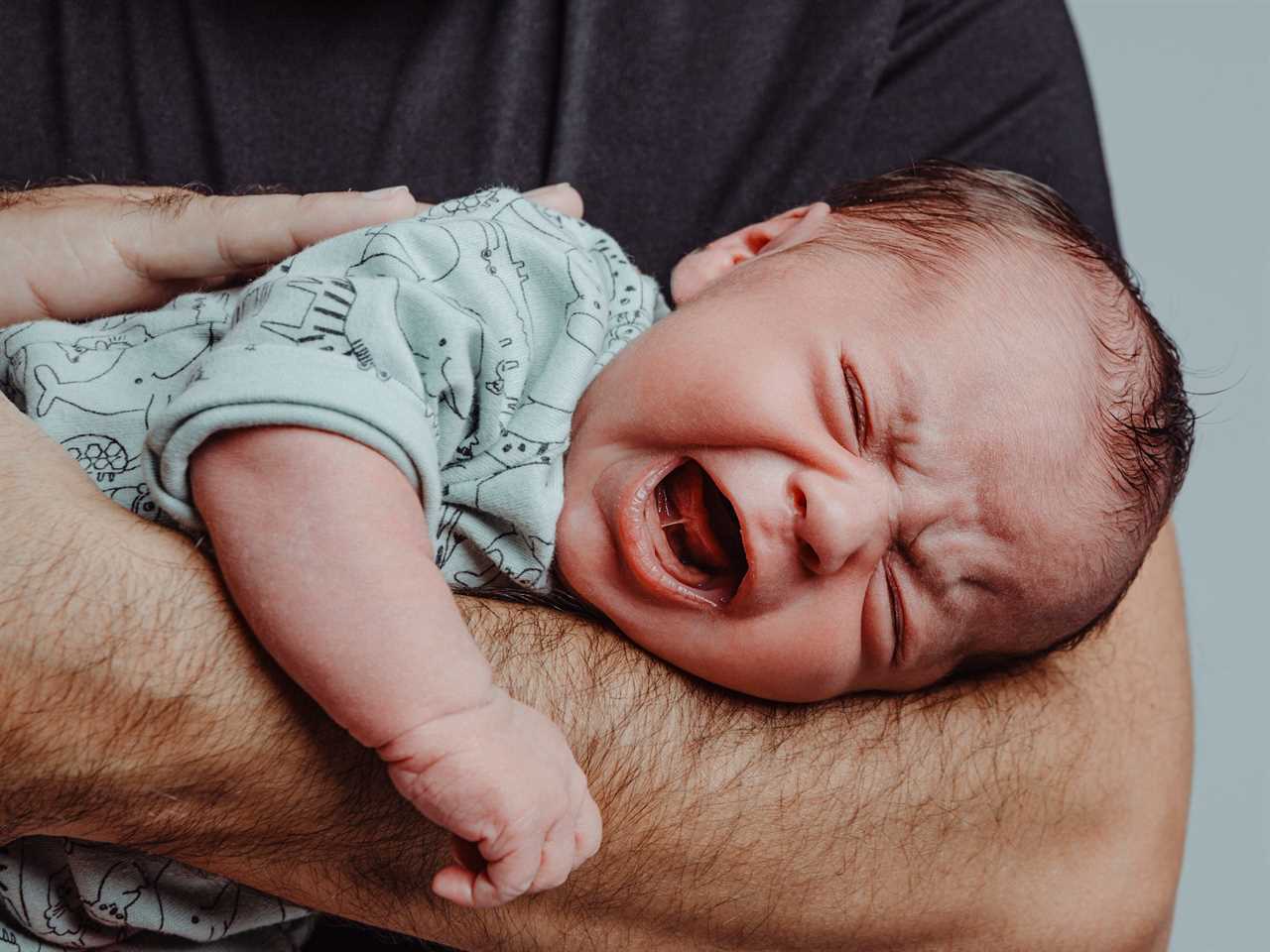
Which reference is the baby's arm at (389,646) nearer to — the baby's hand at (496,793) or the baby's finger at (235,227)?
the baby's hand at (496,793)

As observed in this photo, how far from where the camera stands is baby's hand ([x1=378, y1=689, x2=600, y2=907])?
0.94m

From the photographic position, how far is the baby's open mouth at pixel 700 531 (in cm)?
124

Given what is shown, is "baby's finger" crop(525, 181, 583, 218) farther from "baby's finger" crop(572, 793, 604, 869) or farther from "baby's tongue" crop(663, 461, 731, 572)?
"baby's finger" crop(572, 793, 604, 869)

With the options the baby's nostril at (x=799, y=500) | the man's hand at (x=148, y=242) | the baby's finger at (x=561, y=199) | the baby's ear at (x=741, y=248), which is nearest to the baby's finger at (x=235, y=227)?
the man's hand at (x=148, y=242)

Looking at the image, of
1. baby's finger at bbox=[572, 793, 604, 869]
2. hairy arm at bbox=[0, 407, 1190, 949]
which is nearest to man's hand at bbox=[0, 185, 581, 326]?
hairy arm at bbox=[0, 407, 1190, 949]

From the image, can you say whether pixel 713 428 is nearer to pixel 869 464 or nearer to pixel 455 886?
pixel 869 464

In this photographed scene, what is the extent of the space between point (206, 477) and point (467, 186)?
91 cm

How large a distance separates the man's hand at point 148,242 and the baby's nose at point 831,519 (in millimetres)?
577

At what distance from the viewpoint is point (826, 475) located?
117 cm

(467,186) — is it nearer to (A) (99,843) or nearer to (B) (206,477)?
(B) (206,477)

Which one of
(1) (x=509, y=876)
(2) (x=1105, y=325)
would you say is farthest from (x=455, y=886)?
(2) (x=1105, y=325)

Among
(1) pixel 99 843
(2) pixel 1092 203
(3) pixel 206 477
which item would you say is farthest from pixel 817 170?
(1) pixel 99 843

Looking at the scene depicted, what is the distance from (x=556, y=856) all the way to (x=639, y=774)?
0.22 metres

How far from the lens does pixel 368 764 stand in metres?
1.11
